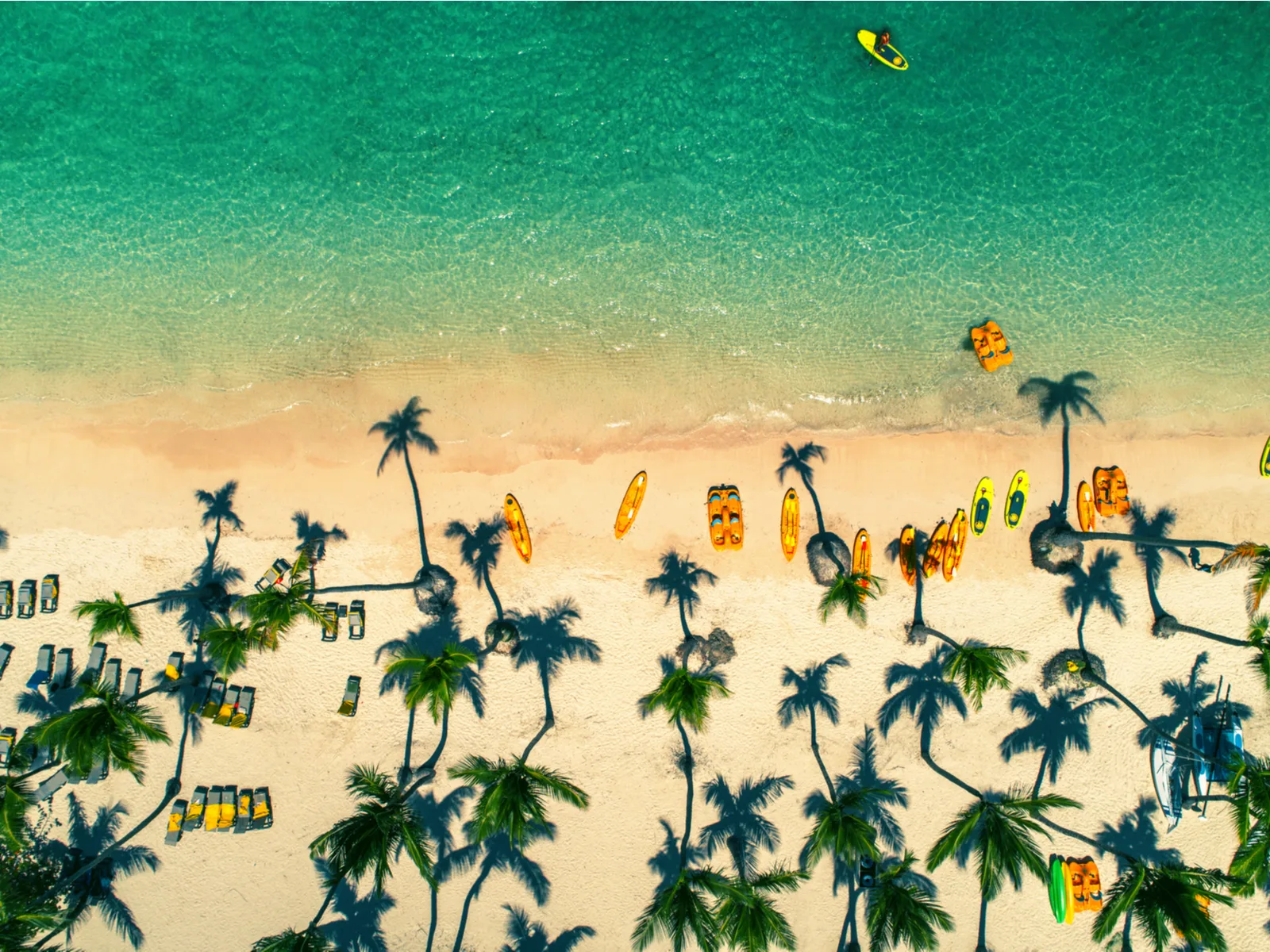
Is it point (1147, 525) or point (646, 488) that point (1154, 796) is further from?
point (646, 488)

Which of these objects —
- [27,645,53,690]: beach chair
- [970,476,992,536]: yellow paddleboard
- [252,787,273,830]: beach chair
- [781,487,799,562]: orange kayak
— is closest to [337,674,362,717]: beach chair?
[252,787,273,830]: beach chair

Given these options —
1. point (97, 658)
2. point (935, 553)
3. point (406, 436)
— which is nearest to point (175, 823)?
point (97, 658)

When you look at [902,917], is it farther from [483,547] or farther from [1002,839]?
[483,547]

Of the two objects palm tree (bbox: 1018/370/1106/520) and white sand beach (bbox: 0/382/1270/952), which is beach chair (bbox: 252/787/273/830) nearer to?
white sand beach (bbox: 0/382/1270/952)

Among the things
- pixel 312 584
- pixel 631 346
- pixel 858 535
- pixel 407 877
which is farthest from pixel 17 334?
pixel 858 535

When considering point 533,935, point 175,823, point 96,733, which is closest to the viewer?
point 96,733

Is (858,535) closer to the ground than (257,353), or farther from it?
closer to the ground
